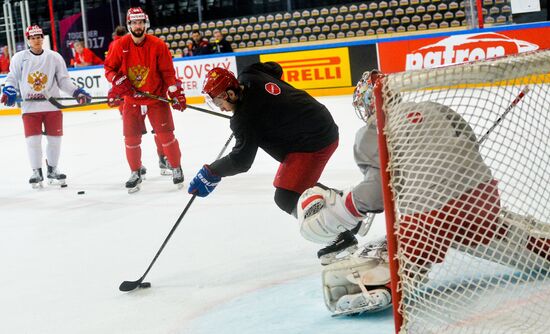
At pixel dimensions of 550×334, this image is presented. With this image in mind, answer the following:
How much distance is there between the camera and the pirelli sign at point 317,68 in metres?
10.0

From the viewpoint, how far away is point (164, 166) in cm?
611

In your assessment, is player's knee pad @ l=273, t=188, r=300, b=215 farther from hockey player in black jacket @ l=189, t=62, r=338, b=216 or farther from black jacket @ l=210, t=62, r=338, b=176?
black jacket @ l=210, t=62, r=338, b=176

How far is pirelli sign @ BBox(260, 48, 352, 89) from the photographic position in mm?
10000

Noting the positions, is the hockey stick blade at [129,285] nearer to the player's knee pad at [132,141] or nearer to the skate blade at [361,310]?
the skate blade at [361,310]

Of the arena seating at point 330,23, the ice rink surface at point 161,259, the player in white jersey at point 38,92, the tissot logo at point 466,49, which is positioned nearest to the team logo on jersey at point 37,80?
the player in white jersey at point 38,92

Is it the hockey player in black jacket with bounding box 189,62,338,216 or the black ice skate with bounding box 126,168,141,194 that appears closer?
the hockey player in black jacket with bounding box 189,62,338,216

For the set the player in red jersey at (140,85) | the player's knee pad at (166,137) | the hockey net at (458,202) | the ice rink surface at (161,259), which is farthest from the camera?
the player's knee pad at (166,137)

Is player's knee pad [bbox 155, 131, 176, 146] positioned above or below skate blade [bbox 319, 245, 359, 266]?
above

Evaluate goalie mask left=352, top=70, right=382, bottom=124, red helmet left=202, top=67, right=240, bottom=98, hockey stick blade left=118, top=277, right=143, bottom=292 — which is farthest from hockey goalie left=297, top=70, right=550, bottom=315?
hockey stick blade left=118, top=277, right=143, bottom=292

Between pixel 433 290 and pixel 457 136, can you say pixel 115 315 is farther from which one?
pixel 457 136

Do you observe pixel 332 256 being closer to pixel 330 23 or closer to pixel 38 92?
pixel 38 92

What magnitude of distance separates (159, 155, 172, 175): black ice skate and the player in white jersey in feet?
2.26

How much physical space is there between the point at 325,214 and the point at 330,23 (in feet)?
35.0

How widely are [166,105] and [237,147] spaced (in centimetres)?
244
